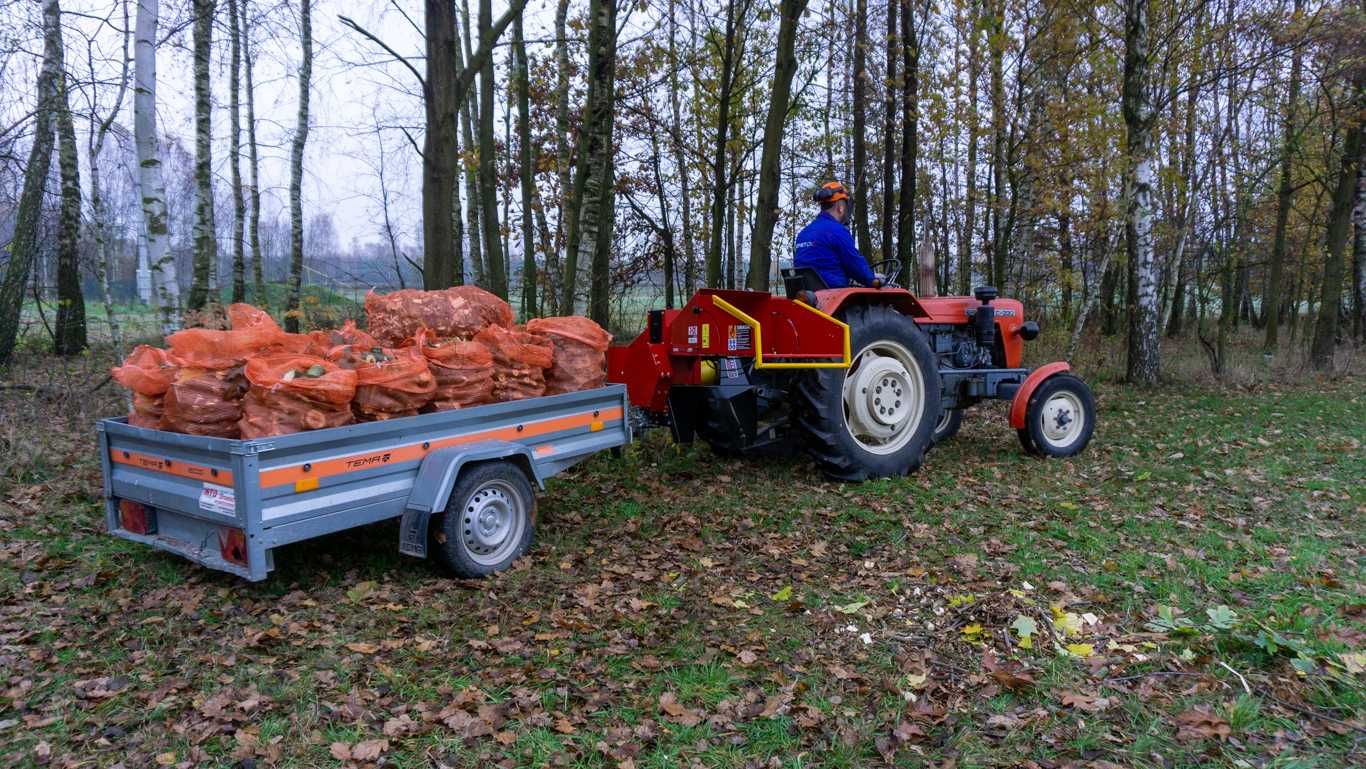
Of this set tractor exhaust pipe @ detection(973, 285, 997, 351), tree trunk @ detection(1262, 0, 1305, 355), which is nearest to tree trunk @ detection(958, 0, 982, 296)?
tree trunk @ detection(1262, 0, 1305, 355)

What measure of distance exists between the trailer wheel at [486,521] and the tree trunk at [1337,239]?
14.2 metres

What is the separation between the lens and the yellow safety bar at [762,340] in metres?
6.00

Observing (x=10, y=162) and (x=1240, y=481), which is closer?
(x=1240, y=481)

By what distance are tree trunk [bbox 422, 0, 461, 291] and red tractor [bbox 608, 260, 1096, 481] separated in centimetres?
259

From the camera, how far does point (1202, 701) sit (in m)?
3.06

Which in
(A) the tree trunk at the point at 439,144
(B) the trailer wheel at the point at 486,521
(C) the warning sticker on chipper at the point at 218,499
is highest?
(A) the tree trunk at the point at 439,144

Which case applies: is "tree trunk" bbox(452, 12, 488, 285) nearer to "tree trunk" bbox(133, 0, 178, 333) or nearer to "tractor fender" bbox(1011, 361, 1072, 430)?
"tree trunk" bbox(133, 0, 178, 333)

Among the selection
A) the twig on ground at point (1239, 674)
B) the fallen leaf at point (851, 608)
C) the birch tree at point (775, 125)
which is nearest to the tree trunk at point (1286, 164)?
the birch tree at point (775, 125)

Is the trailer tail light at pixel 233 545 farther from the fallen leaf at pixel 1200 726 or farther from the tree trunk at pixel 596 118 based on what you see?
the tree trunk at pixel 596 118

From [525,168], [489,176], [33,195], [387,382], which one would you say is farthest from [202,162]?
[387,382]

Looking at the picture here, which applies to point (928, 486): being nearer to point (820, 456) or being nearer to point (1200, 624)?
point (820, 456)

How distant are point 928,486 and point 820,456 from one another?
2.87ft

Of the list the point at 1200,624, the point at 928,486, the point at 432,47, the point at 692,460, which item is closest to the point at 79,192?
the point at 432,47

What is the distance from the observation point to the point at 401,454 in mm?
4266
